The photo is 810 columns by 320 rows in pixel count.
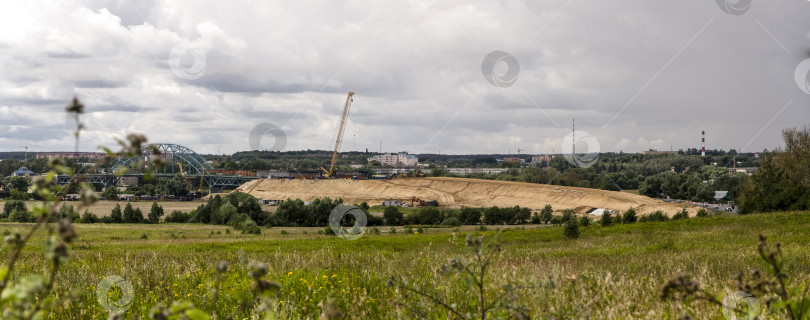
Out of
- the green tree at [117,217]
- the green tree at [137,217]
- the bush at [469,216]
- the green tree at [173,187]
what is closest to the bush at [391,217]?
the bush at [469,216]

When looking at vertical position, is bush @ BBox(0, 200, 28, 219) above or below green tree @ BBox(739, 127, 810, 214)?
below

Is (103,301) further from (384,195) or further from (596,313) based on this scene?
(384,195)

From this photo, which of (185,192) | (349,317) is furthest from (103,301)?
(185,192)

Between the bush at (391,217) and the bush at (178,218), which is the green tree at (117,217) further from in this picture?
the bush at (391,217)

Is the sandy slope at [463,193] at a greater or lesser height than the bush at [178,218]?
greater

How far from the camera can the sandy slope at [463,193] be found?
92125 millimetres

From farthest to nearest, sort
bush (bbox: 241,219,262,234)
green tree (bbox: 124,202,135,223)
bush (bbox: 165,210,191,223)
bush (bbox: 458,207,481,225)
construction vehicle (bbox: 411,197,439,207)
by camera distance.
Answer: construction vehicle (bbox: 411,197,439,207) → bush (bbox: 165,210,191,223) → bush (bbox: 458,207,481,225) → green tree (bbox: 124,202,135,223) → bush (bbox: 241,219,262,234)

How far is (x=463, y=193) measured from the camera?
119 metres

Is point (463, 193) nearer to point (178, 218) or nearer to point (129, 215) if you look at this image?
point (178, 218)

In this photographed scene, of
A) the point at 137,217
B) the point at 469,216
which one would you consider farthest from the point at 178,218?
the point at 469,216

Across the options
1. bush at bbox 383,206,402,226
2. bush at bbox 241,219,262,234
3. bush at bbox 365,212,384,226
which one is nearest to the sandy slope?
bush at bbox 383,206,402,226

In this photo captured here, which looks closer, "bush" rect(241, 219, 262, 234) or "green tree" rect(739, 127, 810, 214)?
"green tree" rect(739, 127, 810, 214)

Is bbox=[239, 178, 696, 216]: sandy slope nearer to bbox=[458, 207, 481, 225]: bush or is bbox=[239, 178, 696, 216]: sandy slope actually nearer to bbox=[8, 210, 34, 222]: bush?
bbox=[458, 207, 481, 225]: bush

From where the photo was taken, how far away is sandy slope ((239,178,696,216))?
9212 cm
